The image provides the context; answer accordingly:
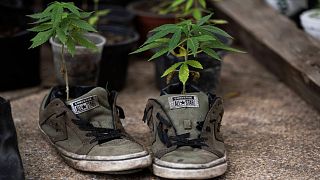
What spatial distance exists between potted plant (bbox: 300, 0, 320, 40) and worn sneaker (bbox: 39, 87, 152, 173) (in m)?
1.39

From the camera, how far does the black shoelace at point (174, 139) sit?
2.44 metres

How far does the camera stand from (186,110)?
2555 millimetres

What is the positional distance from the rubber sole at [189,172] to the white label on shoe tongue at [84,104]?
39cm

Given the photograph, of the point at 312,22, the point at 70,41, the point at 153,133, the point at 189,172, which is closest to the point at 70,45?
the point at 70,41

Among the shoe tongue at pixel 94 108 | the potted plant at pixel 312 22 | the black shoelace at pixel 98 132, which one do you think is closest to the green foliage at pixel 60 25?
the shoe tongue at pixel 94 108

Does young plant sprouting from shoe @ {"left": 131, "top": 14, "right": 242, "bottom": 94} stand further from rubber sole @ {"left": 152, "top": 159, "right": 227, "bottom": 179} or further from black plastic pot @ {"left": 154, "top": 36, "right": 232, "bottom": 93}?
black plastic pot @ {"left": 154, "top": 36, "right": 232, "bottom": 93}

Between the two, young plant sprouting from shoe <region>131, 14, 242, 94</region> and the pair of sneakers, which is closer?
the pair of sneakers

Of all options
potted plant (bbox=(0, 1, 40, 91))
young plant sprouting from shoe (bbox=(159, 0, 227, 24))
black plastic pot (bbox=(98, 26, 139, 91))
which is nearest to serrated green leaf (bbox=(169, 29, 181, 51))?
young plant sprouting from shoe (bbox=(159, 0, 227, 24))

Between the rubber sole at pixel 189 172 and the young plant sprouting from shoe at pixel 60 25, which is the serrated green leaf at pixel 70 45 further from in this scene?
the rubber sole at pixel 189 172

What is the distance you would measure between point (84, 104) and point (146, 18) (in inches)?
59.8

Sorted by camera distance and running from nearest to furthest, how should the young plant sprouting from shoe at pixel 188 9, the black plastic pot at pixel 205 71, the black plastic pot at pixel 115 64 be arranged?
the black plastic pot at pixel 205 71
the young plant sprouting from shoe at pixel 188 9
the black plastic pot at pixel 115 64

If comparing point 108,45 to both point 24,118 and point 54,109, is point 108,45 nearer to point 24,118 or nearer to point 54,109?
point 24,118

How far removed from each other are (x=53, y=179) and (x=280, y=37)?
5.73 ft

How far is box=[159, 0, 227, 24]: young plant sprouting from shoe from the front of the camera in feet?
10.9
